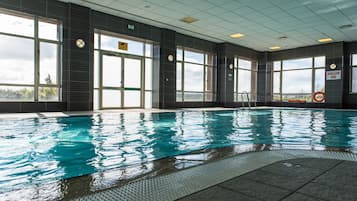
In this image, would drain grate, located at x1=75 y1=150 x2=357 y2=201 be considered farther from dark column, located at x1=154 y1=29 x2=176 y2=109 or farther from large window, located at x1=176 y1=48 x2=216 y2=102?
large window, located at x1=176 y1=48 x2=216 y2=102

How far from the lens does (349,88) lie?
12953 millimetres

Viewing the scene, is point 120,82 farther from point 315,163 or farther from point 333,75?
point 333,75

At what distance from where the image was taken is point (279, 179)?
1.75 meters

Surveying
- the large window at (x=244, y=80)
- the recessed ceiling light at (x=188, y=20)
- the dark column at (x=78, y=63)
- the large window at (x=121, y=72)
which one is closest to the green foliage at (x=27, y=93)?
the dark column at (x=78, y=63)

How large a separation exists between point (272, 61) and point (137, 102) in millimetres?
9833

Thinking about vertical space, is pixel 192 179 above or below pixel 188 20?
below

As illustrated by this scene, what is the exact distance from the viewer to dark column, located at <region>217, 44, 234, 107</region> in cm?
1341

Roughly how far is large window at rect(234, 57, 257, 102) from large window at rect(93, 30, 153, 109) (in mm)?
5999

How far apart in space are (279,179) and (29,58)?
8.11m

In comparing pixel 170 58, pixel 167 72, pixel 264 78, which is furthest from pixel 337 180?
pixel 264 78

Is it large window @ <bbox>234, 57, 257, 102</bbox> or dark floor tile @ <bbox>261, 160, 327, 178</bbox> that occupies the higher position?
large window @ <bbox>234, 57, 257, 102</bbox>

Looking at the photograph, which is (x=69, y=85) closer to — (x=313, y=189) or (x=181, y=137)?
(x=181, y=137)

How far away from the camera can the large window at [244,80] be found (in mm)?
14695

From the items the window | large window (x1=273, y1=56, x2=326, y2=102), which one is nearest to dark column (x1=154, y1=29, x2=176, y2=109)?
large window (x1=273, y1=56, x2=326, y2=102)
